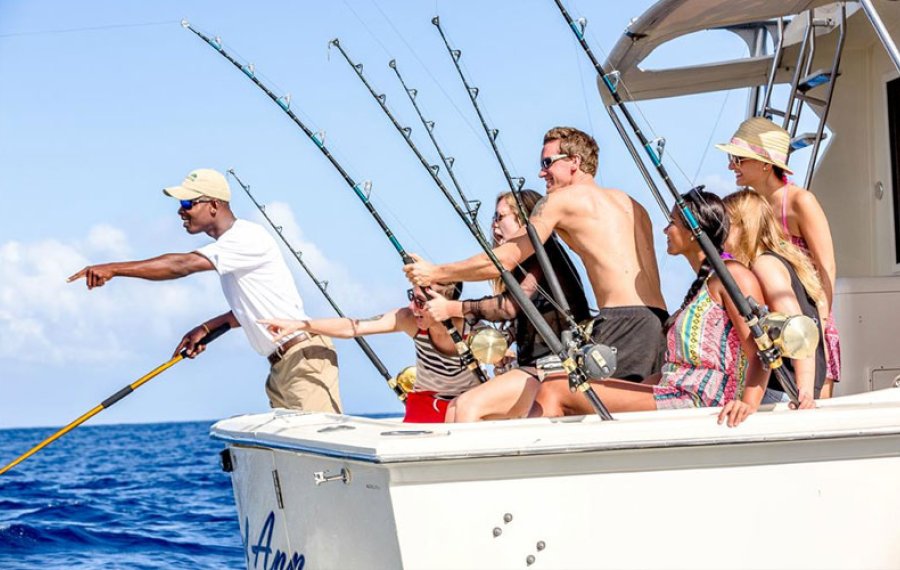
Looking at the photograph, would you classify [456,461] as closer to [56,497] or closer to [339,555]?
[339,555]

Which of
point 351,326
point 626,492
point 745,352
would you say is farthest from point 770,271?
point 351,326

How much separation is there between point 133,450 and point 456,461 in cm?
3077

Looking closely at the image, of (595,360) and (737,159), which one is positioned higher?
(737,159)

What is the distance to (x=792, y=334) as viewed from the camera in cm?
380

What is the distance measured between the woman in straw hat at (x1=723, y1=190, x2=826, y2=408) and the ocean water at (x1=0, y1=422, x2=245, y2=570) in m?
5.98

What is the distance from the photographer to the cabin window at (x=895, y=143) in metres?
5.89

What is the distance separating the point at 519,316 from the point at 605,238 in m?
0.55

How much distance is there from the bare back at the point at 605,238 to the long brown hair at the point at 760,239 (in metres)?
0.39

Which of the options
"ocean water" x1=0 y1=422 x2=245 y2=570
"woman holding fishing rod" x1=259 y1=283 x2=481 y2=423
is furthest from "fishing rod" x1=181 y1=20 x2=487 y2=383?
"ocean water" x1=0 y1=422 x2=245 y2=570

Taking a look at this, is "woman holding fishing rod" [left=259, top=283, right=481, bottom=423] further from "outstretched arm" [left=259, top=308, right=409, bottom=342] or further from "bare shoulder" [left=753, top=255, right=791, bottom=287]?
"bare shoulder" [left=753, top=255, right=791, bottom=287]

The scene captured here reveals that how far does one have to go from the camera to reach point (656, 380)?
179 inches

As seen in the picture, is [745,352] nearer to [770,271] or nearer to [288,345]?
[770,271]

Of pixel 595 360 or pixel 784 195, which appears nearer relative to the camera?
pixel 595 360

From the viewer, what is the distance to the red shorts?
513 centimetres
